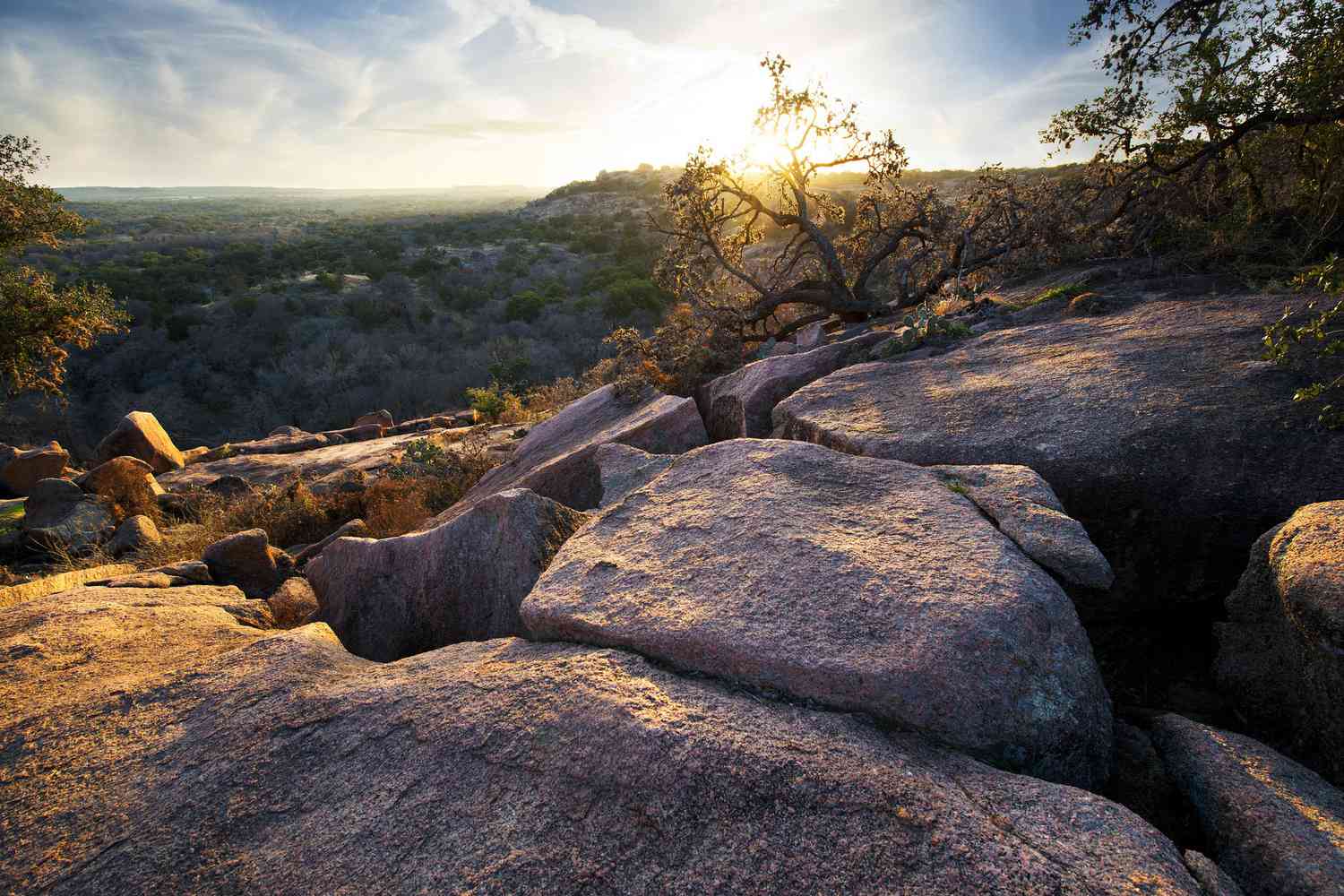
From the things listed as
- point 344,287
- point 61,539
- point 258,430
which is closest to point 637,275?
point 344,287

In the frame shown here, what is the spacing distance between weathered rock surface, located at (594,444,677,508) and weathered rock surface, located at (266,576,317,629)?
6.78 feet

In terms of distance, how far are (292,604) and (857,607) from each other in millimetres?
3756

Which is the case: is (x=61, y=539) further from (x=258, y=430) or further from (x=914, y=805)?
(x=258, y=430)

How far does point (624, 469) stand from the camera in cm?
435

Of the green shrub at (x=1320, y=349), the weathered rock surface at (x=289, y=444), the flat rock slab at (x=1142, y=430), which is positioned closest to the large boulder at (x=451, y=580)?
the flat rock slab at (x=1142, y=430)

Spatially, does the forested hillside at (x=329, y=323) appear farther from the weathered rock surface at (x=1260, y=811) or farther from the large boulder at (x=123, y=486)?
the weathered rock surface at (x=1260, y=811)

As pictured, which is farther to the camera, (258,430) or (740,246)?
(258,430)

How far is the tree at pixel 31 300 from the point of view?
973 centimetres

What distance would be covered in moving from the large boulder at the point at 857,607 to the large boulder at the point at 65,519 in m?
8.63

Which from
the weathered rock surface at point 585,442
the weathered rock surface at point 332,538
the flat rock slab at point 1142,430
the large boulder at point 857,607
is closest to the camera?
the large boulder at point 857,607

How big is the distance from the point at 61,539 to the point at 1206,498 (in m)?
11.5

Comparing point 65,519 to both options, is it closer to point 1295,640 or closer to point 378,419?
point 378,419

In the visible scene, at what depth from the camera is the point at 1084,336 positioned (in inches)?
194

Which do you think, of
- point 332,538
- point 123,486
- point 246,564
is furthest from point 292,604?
point 123,486
